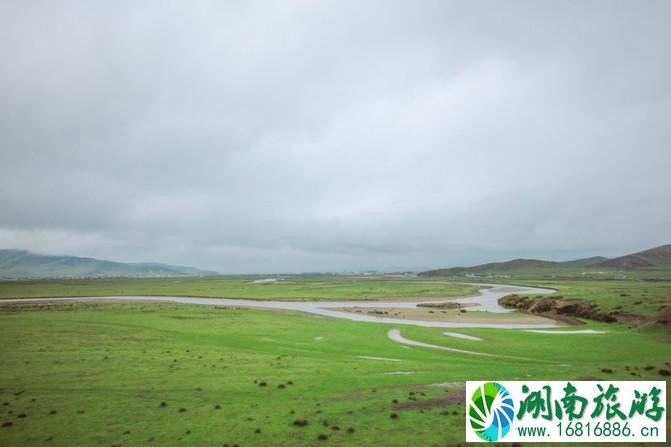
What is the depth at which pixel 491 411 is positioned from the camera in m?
16.8

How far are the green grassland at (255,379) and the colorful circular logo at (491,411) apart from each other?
3.30 feet

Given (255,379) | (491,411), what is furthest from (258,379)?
(491,411)

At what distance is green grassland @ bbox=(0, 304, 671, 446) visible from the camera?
1633 cm

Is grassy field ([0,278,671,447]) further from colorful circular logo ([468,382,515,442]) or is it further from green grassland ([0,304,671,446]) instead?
colorful circular logo ([468,382,515,442])

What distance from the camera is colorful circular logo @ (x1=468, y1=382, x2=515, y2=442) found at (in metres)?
16.1

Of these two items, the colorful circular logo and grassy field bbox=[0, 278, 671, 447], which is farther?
grassy field bbox=[0, 278, 671, 447]

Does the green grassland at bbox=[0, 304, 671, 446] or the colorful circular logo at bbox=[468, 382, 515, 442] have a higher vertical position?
the colorful circular logo at bbox=[468, 382, 515, 442]

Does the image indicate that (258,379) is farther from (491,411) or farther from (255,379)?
(491,411)

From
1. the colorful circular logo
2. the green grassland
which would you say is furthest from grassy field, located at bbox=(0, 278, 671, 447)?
the colorful circular logo

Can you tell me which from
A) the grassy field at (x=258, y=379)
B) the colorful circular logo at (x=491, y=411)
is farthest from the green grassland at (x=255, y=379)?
the colorful circular logo at (x=491, y=411)

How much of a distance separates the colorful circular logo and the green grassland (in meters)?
1.01

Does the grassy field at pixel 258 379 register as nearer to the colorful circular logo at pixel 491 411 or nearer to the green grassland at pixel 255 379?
the green grassland at pixel 255 379

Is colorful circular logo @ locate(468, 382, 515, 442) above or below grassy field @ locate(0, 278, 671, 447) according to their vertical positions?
above

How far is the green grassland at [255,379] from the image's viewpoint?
16328 mm
